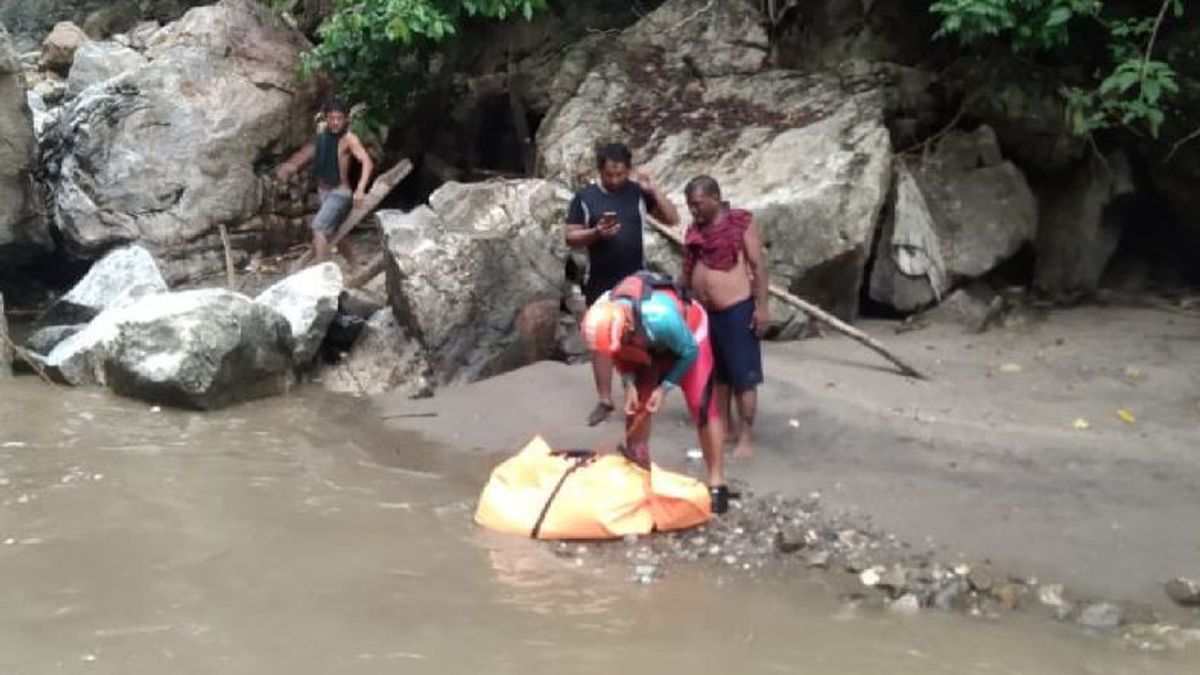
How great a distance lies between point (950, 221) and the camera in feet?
30.5

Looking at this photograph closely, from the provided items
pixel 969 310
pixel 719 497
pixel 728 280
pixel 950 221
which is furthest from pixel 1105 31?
pixel 719 497

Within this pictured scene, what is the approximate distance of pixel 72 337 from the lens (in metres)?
9.42

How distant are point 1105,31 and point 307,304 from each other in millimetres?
5660

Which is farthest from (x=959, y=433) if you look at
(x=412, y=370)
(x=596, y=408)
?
(x=412, y=370)

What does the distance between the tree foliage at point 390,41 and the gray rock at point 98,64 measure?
2.38m

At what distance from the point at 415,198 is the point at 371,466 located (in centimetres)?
607

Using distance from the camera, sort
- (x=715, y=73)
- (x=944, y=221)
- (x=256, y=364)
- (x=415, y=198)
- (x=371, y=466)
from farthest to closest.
Result: (x=415, y=198), (x=715, y=73), (x=944, y=221), (x=256, y=364), (x=371, y=466)

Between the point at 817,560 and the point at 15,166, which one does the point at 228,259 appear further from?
Result: the point at 817,560

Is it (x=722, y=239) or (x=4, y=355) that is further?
(x=4, y=355)

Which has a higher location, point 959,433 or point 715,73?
point 715,73

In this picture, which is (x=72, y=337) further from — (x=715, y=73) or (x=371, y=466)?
(x=715, y=73)

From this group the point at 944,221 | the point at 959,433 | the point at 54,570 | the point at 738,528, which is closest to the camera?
the point at 54,570

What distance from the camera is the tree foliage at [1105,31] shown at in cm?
817

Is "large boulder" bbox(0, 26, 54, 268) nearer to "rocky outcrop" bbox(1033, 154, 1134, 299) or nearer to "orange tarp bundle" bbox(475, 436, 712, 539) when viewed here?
"orange tarp bundle" bbox(475, 436, 712, 539)
